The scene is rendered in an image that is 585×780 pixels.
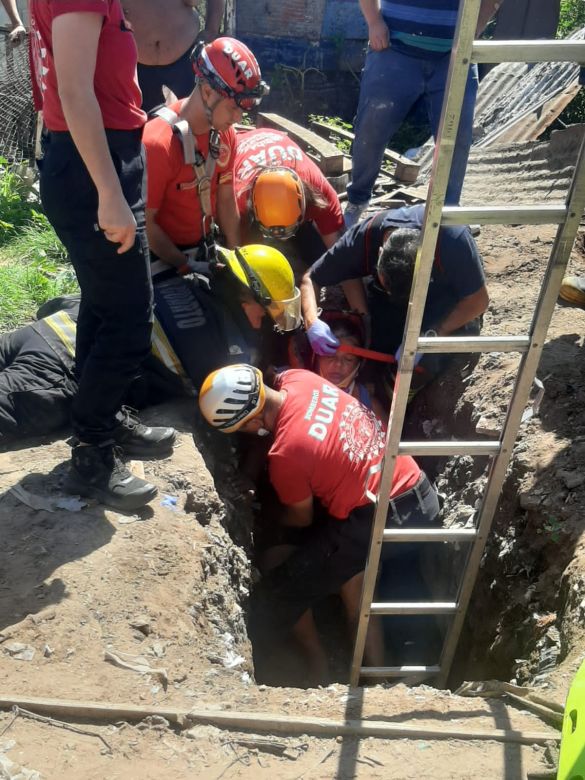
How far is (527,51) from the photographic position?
188cm

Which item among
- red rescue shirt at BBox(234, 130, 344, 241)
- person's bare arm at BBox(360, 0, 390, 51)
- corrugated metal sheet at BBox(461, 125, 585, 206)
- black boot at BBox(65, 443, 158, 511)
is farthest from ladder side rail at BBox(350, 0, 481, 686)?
corrugated metal sheet at BBox(461, 125, 585, 206)

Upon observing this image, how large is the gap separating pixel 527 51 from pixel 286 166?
9.30 ft

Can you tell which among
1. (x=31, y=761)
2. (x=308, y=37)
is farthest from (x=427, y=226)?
(x=308, y=37)

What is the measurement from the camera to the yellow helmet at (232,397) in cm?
332

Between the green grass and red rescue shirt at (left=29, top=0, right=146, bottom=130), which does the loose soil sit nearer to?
red rescue shirt at (left=29, top=0, right=146, bottom=130)

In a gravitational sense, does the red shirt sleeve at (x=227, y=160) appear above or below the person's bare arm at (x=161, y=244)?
above

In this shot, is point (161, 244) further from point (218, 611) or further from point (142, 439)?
point (218, 611)

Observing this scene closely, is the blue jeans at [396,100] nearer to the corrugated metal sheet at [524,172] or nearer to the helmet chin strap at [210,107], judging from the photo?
the helmet chin strap at [210,107]

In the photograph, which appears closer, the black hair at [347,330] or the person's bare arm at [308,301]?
the person's bare arm at [308,301]

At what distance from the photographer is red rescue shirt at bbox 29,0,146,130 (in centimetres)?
235

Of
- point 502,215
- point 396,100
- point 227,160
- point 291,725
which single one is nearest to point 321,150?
point 396,100

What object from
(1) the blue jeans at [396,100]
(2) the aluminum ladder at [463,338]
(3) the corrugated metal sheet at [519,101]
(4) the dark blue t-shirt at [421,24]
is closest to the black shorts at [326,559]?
(2) the aluminum ladder at [463,338]

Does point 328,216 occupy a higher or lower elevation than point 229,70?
lower

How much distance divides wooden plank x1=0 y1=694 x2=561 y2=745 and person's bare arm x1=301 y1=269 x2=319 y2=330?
2.45 m
